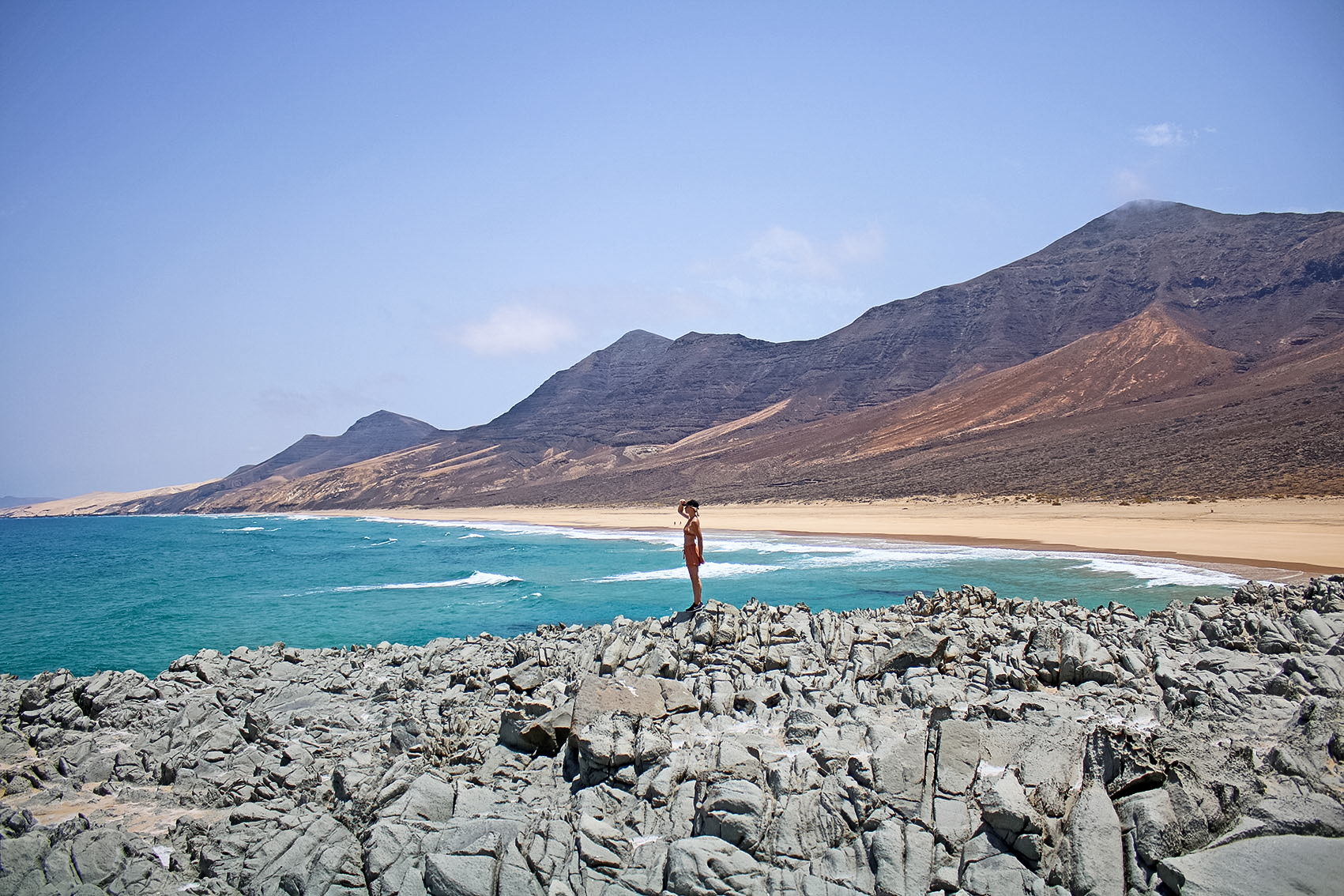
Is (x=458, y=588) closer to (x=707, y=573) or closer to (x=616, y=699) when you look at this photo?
(x=707, y=573)

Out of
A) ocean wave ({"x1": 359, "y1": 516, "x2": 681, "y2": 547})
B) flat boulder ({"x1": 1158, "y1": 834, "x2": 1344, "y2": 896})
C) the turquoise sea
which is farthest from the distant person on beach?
ocean wave ({"x1": 359, "y1": 516, "x2": 681, "y2": 547})

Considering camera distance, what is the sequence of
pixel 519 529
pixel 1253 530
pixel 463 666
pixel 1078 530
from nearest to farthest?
1. pixel 463 666
2. pixel 1253 530
3. pixel 1078 530
4. pixel 519 529

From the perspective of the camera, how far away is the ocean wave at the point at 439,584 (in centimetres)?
2616

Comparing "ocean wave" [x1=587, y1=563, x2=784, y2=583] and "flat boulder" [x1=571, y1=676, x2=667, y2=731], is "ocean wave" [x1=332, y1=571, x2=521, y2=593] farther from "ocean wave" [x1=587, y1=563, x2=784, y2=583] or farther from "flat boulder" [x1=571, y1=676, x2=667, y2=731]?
"flat boulder" [x1=571, y1=676, x2=667, y2=731]

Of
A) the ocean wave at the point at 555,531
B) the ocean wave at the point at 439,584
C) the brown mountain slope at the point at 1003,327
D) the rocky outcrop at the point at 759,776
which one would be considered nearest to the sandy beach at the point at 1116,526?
the ocean wave at the point at 555,531

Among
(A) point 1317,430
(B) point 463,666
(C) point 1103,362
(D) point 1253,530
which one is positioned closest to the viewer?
(B) point 463,666

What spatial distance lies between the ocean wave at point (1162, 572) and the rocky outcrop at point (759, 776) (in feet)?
32.0

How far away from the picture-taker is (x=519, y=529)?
6116 cm

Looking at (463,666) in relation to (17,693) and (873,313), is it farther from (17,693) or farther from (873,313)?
(873,313)

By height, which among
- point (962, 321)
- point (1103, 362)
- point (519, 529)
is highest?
point (962, 321)

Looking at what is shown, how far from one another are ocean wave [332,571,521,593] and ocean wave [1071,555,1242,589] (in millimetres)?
19811

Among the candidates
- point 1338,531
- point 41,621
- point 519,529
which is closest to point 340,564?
point 41,621

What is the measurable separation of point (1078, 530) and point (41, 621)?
37056 millimetres

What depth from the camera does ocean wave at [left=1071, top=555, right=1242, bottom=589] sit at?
16891 mm
